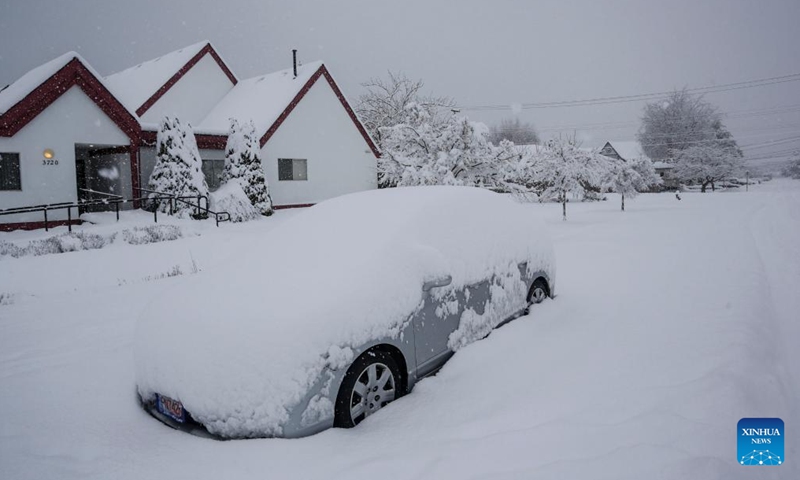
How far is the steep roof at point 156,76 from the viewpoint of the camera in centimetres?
2162

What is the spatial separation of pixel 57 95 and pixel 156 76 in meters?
7.77

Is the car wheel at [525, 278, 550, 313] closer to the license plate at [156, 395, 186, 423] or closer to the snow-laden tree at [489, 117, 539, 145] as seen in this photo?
the license plate at [156, 395, 186, 423]

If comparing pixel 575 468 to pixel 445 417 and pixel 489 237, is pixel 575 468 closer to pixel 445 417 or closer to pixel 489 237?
pixel 445 417

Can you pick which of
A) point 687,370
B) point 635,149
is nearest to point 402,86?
point 687,370

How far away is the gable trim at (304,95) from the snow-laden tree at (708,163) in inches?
1666

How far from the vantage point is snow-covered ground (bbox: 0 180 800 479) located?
2.82m

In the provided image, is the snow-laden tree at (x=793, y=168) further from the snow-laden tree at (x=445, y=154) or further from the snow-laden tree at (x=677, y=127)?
the snow-laden tree at (x=445, y=154)

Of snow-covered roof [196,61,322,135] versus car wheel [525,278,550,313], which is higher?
snow-covered roof [196,61,322,135]

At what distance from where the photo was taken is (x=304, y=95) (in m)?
23.1

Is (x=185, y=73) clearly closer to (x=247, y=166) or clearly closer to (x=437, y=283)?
(x=247, y=166)

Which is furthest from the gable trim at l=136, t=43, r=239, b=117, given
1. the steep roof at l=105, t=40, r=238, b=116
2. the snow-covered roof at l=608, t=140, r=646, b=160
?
the snow-covered roof at l=608, t=140, r=646, b=160

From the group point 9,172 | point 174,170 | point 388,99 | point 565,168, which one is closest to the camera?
point 9,172

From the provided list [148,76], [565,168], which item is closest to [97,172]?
[148,76]

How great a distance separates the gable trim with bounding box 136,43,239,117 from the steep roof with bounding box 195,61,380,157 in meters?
0.96
